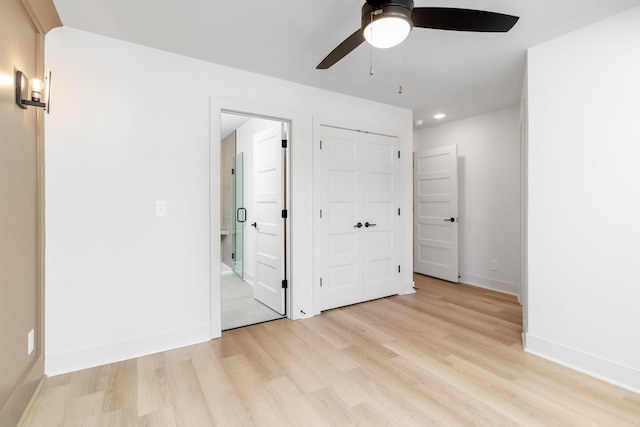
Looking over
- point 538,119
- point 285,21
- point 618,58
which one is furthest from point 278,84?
point 618,58

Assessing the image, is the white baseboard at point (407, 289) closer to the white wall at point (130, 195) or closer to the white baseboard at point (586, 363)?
the white baseboard at point (586, 363)

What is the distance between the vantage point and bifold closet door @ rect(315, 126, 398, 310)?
11.1ft

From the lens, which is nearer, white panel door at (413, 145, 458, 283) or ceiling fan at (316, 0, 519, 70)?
ceiling fan at (316, 0, 519, 70)

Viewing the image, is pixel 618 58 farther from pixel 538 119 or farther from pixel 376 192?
pixel 376 192

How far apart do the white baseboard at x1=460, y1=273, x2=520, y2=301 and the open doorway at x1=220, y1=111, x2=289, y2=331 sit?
2.91 m

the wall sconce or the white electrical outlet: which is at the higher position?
the wall sconce

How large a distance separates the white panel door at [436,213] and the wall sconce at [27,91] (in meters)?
4.50

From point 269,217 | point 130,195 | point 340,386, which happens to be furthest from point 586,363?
point 130,195

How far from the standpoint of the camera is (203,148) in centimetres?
263

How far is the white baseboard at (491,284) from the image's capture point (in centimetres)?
397

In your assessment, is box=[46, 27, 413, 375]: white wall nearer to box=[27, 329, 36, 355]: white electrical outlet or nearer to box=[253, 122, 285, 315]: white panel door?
box=[27, 329, 36, 355]: white electrical outlet

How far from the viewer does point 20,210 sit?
5.59ft

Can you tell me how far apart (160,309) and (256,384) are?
105 centimetres

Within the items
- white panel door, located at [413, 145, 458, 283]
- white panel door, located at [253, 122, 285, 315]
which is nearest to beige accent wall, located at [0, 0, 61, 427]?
Answer: white panel door, located at [253, 122, 285, 315]
